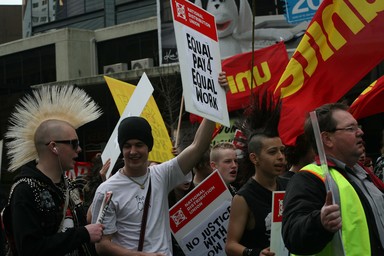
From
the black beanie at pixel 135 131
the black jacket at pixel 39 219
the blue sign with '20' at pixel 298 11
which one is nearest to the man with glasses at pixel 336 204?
the black beanie at pixel 135 131

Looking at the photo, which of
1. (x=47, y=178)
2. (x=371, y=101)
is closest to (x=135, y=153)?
(x=47, y=178)

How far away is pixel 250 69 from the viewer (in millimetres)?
8844

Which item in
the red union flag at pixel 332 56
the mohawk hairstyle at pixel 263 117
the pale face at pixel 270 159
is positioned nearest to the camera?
the pale face at pixel 270 159

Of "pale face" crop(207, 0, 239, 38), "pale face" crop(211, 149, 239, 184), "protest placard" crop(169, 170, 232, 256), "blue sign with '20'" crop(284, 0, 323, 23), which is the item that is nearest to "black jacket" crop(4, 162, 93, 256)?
"protest placard" crop(169, 170, 232, 256)

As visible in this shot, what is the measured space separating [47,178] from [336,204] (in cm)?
177

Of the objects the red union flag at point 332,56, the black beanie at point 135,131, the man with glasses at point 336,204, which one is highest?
the red union flag at point 332,56

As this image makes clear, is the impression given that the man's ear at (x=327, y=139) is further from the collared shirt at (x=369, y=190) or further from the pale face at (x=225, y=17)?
the pale face at (x=225, y=17)

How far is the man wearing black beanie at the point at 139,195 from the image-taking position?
3969 millimetres

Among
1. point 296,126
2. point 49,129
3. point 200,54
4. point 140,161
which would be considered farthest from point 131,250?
point 296,126

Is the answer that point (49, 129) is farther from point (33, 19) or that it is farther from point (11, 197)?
point (33, 19)

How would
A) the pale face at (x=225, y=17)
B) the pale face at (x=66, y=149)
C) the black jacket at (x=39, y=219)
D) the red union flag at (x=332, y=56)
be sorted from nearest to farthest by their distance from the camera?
the black jacket at (x=39, y=219)
the pale face at (x=66, y=149)
the red union flag at (x=332, y=56)
the pale face at (x=225, y=17)

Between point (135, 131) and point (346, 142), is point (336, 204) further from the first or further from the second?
point (135, 131)

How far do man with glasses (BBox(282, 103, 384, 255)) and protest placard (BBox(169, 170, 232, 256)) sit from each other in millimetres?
1627

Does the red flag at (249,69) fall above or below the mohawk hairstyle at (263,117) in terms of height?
above
